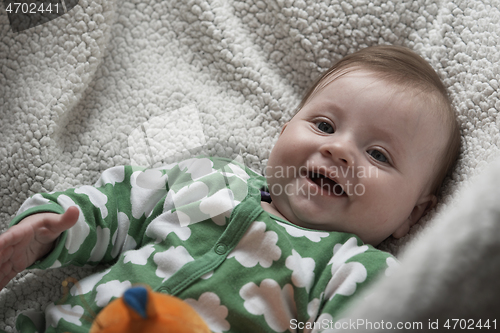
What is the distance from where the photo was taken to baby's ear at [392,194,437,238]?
1.11m

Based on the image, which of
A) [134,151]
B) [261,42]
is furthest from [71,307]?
[261,42]

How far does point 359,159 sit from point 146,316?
586 millimetres

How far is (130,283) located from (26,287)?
31 cm

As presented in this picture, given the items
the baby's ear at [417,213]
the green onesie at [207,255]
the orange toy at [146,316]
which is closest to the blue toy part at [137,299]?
the orange toy at [146,316]

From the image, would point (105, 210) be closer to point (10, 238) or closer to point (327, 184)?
point (10, 238)

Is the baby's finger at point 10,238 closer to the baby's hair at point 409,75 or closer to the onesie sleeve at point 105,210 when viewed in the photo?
the onesie sleeve at point 105,210

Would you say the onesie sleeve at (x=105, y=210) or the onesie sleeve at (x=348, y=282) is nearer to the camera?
the onesie sleeve at (x=348, y=282)

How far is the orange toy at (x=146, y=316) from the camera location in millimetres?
532

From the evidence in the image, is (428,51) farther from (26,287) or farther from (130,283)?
(26,287)

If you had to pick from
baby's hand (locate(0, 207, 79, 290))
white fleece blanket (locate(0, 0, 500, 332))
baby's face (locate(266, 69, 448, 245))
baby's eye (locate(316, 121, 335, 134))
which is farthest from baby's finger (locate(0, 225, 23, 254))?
baby's eye (locate(316, 121, 335, 134))

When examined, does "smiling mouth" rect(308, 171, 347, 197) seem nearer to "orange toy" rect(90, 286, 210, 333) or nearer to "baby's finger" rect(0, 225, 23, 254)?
"orange toy" rect(90, 286, 210, 333)

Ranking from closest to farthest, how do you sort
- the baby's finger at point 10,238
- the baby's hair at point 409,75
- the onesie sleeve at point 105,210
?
the baby's finger at point 10,238
the onesie sleeve at point 105,210
the baby's hair at point 409,75

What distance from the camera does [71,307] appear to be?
0.96 m

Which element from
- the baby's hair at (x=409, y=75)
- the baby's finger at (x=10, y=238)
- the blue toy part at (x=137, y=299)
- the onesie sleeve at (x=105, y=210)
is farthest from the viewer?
the baby's hair at (x=409, y=75)
